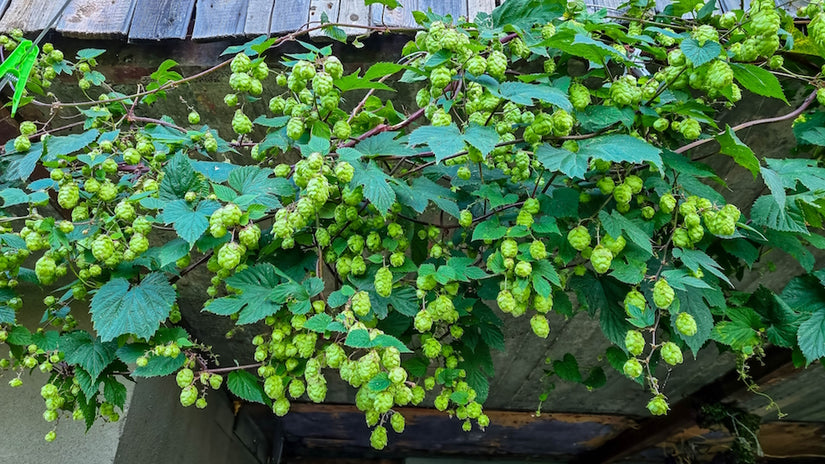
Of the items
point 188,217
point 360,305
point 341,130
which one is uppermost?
point 341,130

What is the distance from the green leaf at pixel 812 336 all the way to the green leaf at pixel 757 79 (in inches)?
24.2

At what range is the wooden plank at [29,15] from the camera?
1451 mm

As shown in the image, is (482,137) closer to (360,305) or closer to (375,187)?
(375,187)

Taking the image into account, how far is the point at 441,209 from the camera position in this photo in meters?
1.07

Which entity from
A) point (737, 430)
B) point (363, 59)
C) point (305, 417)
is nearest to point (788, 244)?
point (363, 59)

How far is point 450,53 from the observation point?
0.91 meters

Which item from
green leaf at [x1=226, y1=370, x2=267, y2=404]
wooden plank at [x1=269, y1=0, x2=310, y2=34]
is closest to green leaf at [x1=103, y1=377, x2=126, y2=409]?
green leaf at [x1=226, y1=370, x2=267, y2=404]

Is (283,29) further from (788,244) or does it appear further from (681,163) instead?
(788,244)

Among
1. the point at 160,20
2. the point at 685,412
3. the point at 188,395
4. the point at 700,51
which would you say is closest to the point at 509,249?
the point at 700,51

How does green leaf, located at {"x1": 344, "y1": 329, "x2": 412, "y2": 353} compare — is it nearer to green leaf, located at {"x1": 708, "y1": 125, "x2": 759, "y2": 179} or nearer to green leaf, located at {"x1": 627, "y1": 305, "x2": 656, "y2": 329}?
green leaf, located at {"x1": 627, "y1": 305, "x2": 656, "y2": 329}

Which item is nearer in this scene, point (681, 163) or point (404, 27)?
point (681, 163)

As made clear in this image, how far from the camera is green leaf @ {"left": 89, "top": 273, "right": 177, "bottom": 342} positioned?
3.08 feet

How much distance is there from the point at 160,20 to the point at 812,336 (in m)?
1.95

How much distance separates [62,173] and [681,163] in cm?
130
